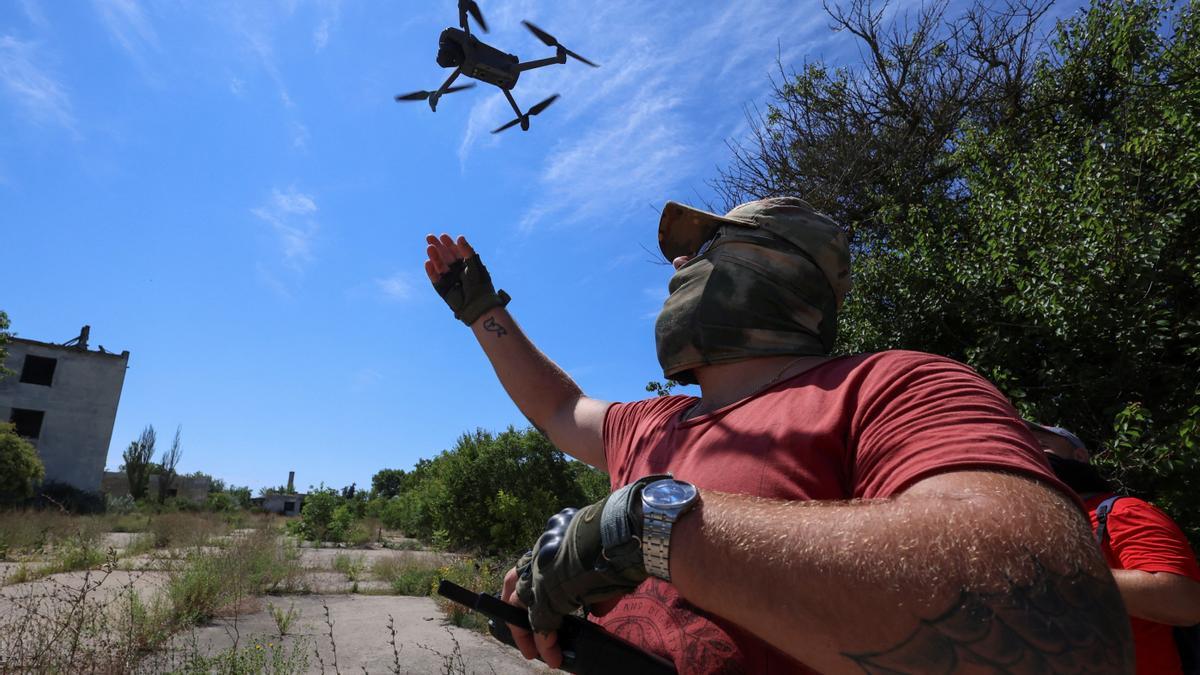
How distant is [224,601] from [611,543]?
9.25 metres

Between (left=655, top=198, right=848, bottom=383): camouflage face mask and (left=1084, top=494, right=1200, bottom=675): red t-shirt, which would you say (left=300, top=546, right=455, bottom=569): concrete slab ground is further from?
(left=655, top=198, right=848, bottom=383): camouflage face mask

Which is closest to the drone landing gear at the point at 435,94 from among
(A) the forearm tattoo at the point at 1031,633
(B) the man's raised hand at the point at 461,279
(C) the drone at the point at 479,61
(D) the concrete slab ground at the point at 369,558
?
(C) the drone at the point at 479,61

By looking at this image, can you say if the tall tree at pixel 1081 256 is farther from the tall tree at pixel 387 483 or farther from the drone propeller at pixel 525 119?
the tall tree at pixel 387 483

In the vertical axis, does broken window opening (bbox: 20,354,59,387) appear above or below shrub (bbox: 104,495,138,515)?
above

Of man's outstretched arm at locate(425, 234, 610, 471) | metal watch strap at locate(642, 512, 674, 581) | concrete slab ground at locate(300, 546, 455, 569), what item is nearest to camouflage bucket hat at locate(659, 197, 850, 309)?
man's outstretched arm at locate(425, 234, 610, 471)

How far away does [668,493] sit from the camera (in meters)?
1.00

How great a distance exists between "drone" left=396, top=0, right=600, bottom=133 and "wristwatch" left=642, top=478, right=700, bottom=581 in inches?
178

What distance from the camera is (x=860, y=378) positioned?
1.25 metres

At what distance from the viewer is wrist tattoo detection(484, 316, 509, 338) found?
250 cm

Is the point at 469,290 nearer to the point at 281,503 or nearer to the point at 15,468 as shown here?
the point at 15,468

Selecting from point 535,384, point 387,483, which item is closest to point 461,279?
point 535,384

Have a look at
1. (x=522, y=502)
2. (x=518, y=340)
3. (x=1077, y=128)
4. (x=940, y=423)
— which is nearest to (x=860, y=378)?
(x=940, y=423)

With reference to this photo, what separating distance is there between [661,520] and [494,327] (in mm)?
1642

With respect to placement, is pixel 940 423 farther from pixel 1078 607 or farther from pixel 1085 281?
pixel 1085 281
